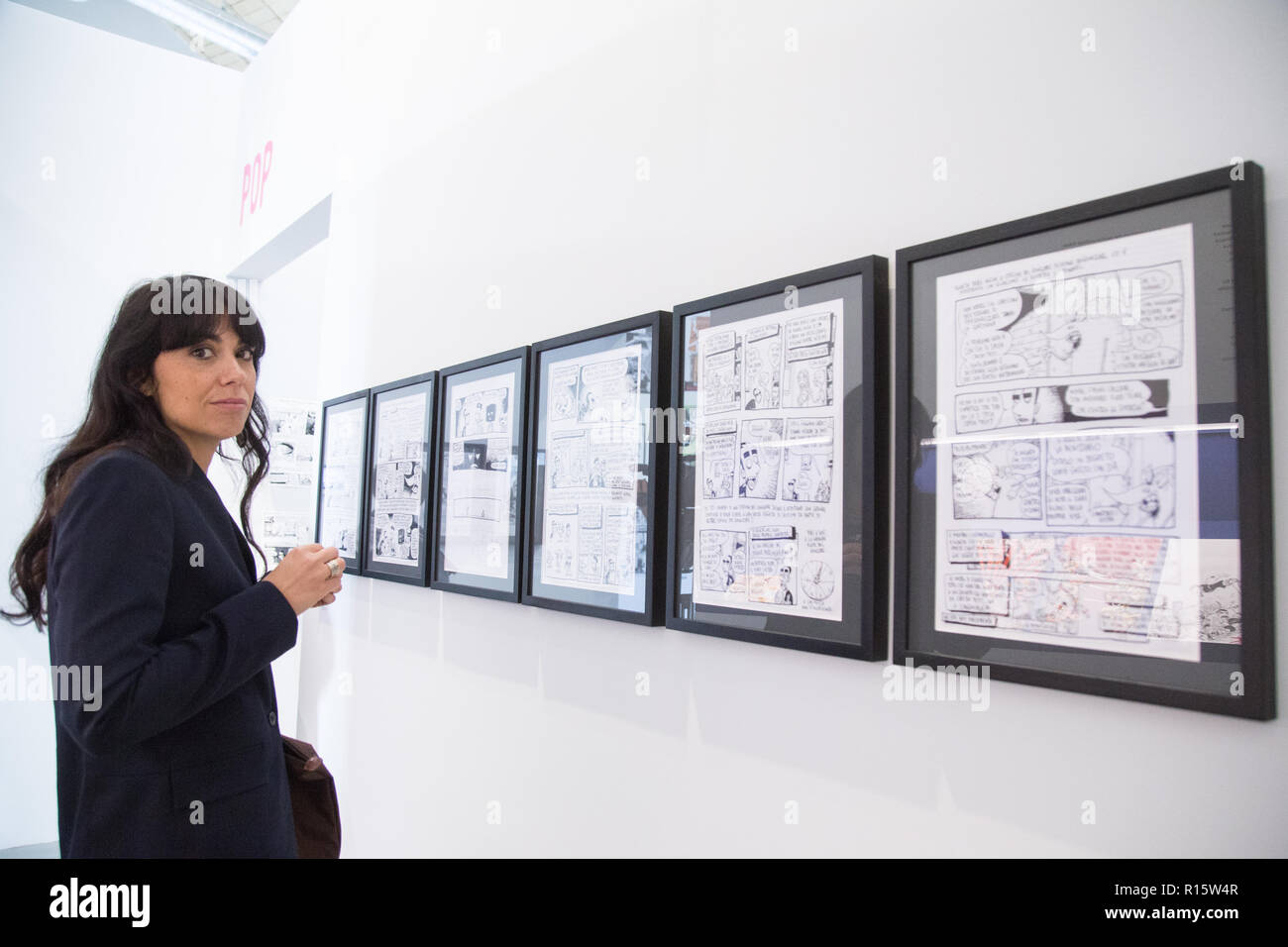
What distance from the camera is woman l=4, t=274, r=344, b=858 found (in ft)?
3.72

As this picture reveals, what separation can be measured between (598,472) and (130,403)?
0.81 metres

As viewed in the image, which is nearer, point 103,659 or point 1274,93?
point 1274,93

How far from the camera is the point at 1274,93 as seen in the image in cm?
86

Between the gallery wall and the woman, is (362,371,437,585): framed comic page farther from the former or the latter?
the woman

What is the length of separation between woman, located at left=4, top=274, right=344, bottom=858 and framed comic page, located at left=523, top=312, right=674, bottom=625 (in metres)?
0.46

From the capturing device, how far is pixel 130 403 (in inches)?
51.9

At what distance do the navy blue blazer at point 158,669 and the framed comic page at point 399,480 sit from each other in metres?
0.87

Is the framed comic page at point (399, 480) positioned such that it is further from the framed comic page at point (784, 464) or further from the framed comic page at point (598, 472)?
the framed comic page at point (784, 464)

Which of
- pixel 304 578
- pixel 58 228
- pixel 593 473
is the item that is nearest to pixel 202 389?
pixel 304 578

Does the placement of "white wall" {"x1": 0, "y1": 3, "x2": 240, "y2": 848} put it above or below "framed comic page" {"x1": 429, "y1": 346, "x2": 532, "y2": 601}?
above

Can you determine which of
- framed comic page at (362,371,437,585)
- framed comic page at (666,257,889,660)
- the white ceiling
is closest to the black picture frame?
framed comic page at (362,371,437,585)
